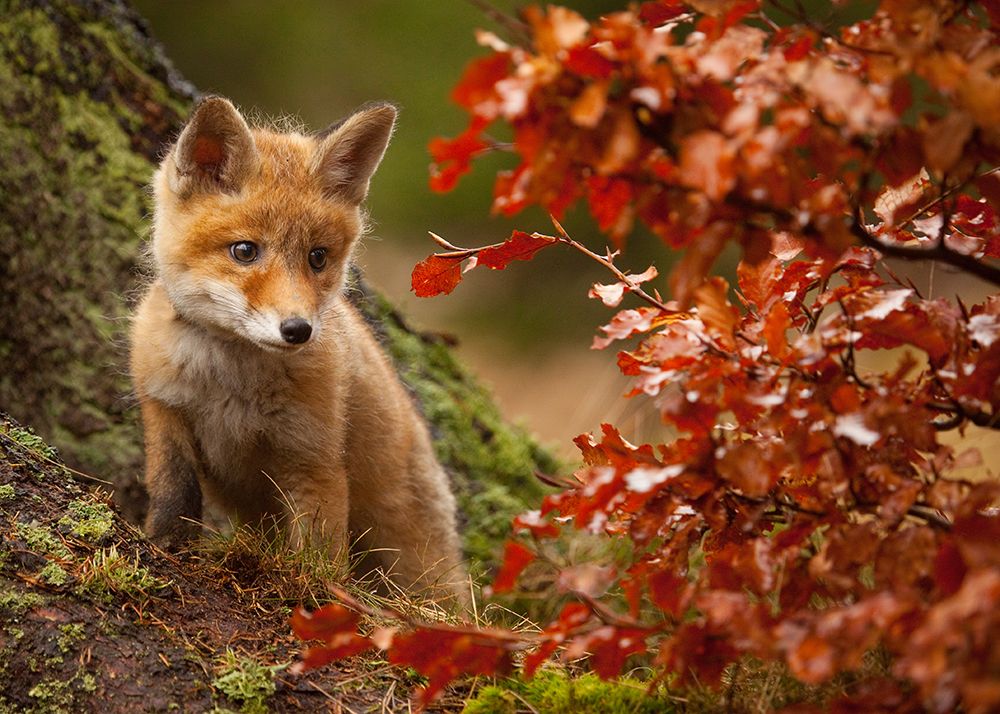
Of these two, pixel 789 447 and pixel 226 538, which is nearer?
pixel 789 447

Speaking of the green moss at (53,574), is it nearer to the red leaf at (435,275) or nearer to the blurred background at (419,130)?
the red leaf at (435,275)

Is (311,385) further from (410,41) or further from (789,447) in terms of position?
(410,41)

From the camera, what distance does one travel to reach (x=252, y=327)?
2.92 metres

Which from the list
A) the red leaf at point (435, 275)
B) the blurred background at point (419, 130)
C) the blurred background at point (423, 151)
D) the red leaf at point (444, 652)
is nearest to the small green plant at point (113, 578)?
the red leaf at point (444, 652)

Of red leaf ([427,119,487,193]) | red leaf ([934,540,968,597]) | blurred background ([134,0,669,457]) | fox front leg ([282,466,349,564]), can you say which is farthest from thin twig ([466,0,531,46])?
blurred background ([134,0,669,457])

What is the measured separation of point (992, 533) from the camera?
1.65 meters

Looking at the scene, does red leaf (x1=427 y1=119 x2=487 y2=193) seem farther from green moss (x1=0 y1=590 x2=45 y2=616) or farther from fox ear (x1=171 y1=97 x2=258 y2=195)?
fox ear (x1=171 y1=97 x2=258 y2=195)

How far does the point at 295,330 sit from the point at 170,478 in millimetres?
732

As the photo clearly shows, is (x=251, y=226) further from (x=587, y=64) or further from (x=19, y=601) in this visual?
(x=587, y=64)

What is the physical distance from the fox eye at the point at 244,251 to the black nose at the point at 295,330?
290 millimetres

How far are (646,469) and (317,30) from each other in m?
10.6

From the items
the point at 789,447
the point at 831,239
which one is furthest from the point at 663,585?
the point at 831,239

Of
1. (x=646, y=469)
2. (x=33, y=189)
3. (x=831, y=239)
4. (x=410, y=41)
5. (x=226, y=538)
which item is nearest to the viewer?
(x=831, y=239)

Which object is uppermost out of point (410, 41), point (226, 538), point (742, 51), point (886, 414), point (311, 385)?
point (742, 51)
